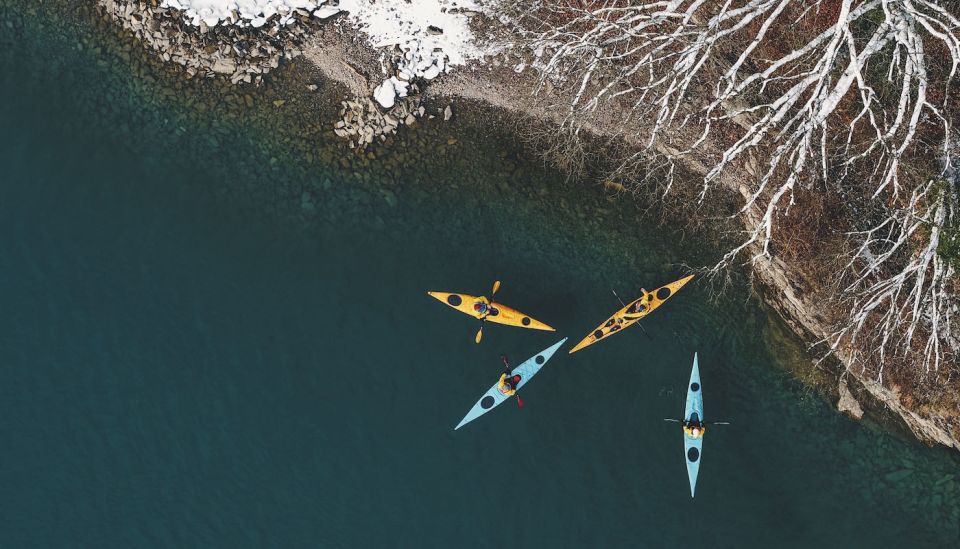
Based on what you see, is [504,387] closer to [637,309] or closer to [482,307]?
[482,307]

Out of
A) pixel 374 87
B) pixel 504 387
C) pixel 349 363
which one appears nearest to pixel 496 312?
pixel 504 387

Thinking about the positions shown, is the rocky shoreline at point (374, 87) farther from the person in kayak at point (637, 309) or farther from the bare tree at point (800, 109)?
the person in kayak at point (637, 309)

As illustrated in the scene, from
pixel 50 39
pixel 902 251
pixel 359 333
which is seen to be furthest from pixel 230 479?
pixel 902 251

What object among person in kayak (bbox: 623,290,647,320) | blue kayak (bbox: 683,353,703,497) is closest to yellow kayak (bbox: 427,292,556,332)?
person in kayak (bbox: 623,290,647,320)

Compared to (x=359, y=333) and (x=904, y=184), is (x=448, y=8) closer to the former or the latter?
(x=359, y=333)

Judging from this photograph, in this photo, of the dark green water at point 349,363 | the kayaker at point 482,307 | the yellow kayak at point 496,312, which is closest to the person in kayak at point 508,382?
the dark green water at point 349,363

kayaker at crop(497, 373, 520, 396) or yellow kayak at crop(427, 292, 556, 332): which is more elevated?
yellow kayak at crop(427, 292, 556, 332)

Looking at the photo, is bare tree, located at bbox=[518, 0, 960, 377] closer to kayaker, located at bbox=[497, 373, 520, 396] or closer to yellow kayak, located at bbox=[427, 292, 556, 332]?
yellow kayak, located at bbox=[427, 292, 556, 332]
